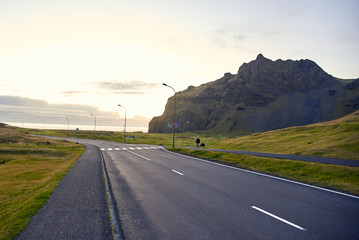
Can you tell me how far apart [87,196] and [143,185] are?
3.05 meters

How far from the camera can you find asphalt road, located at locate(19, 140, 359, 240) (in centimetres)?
586

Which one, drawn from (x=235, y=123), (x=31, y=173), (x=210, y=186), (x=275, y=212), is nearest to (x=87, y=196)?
(x=210, y=186)

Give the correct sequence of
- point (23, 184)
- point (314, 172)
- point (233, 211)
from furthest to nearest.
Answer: point (23, 184)
point (314, 172)
point (233, 211)

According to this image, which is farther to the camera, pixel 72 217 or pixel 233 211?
pixel 233 211

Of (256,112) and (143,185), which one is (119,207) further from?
(256,112)

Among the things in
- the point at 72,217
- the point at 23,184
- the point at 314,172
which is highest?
the point at 314,172

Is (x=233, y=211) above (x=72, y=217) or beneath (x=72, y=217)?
above

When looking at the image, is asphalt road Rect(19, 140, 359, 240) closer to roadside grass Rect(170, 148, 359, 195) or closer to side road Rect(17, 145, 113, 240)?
side road Rect(17, 145, 113, 240)

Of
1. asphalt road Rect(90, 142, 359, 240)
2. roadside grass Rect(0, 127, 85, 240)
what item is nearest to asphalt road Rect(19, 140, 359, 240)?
asphalt road Rect(90, 142, 359, 240)

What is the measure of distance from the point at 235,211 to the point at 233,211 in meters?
0.06

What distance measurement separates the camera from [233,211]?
7.42 metres

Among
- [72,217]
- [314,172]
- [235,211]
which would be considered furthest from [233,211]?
[314,172]

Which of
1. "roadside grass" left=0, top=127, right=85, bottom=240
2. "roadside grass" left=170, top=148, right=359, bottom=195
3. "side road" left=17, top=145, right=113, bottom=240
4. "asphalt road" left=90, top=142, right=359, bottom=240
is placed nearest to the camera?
"side road" left=17, top=145, right=113, bottom=240

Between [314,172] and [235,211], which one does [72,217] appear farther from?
[314,172]
